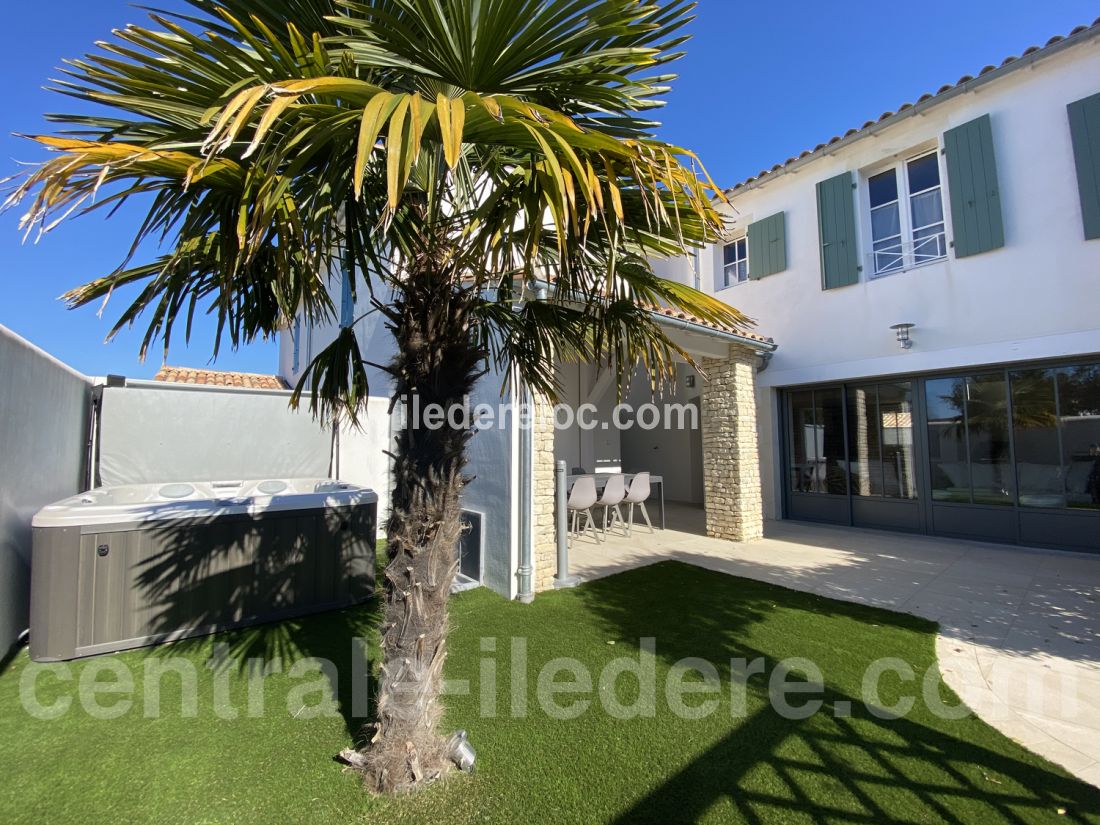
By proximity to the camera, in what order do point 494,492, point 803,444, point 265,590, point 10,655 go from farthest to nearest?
point 803,444 → point 494,492 → point 265,590 → point 10,655

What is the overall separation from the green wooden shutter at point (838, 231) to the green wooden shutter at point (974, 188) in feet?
4.79

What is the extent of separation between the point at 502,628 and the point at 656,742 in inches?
80.7

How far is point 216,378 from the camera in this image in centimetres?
1334

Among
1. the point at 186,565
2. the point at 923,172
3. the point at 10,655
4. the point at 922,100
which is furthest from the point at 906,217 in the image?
the point at 10,655

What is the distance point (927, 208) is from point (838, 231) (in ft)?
4.40

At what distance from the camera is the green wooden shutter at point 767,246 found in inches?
404

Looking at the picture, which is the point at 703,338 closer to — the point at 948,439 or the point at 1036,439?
the point at 948,439

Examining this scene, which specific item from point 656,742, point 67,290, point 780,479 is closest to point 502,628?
point 656,742

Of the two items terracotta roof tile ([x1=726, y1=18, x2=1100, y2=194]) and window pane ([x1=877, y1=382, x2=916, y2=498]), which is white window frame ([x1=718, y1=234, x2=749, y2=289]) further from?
window pane ([x1=877, y1=382, x2=916, y2=498])

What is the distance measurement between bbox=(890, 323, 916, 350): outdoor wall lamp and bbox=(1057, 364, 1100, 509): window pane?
1.89 meters

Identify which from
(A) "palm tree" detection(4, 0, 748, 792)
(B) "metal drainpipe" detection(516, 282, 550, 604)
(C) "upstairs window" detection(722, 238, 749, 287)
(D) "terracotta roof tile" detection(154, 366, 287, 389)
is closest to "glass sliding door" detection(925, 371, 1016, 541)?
(C) "upstairs window" detection(722, 238, 749, 287)

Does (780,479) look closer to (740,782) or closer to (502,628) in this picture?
(502,628)

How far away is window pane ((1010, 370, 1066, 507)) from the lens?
292 inches

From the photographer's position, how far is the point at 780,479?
1051 centimetres
